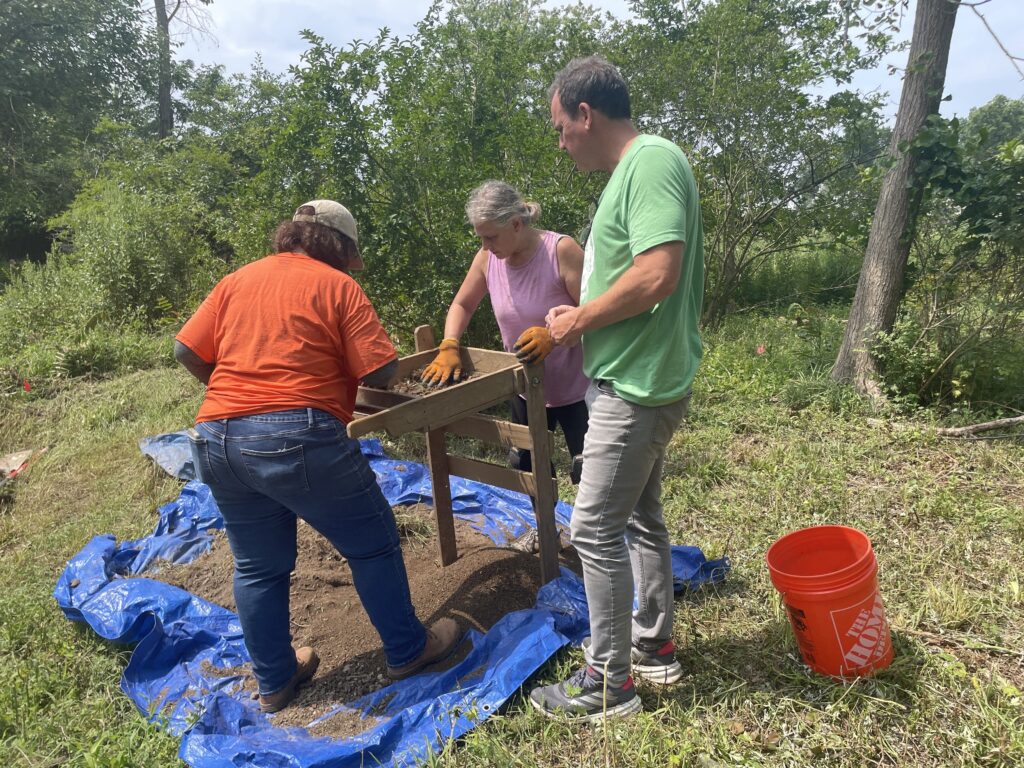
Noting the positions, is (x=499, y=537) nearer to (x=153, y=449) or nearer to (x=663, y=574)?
(x=663, y=574)

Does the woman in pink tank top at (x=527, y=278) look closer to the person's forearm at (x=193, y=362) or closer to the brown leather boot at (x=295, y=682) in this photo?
the person's forearm at (x=193, y=362)

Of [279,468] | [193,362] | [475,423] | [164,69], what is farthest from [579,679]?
[164,69]

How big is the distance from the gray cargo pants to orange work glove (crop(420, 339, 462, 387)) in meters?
0.85

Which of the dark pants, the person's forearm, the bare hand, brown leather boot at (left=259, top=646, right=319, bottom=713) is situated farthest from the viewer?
the dark pants

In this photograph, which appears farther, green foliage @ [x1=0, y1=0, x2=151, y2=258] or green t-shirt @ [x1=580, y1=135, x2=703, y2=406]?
green foliage @ [x1=0, y1=0, x2=151, y2=258]

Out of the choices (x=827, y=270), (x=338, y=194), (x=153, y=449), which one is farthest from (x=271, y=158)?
(x=827, y=270)

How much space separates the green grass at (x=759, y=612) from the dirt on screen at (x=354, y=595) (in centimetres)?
47

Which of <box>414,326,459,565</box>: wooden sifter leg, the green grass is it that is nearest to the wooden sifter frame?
<box>414,326,459,565</box>: wooden sifter leg

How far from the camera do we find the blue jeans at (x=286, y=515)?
2.06 m

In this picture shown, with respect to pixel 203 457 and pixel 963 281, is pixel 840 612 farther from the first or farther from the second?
pixel 963 281

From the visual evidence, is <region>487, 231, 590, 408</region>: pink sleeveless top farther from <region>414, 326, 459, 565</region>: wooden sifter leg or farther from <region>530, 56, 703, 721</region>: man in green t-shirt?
<region>530, 56, 703, 721</region>: man in green t-shirt

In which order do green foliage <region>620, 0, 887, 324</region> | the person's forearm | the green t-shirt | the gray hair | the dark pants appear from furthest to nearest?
1. green foliage <region>620, 0, 887, 324</region>
2. the dark pants
3. the gray hair
4. the person's forearm
5. the green t-shirt

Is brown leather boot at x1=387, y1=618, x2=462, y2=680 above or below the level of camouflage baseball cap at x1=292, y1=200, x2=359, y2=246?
below

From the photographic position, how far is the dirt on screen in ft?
8.07
